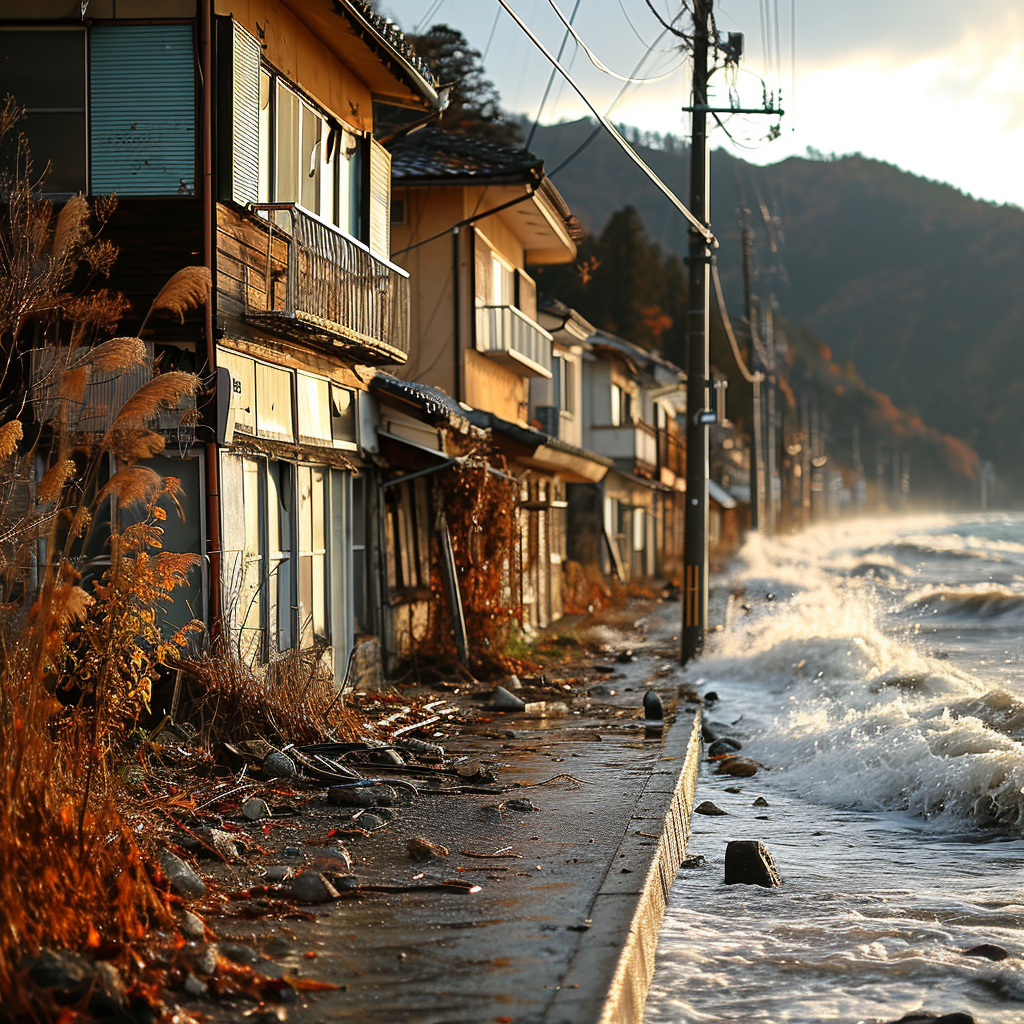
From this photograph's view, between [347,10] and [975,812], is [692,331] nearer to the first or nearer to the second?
[347,10]

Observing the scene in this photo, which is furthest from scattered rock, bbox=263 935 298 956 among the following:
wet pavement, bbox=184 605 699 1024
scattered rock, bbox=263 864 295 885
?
scattered rock, bbox=263 864 295 885

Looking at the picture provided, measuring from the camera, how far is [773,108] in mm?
19094

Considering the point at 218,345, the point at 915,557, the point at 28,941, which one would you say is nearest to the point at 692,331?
the point at 218,345

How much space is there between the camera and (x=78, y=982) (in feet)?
13.0

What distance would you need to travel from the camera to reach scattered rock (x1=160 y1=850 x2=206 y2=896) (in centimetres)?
531

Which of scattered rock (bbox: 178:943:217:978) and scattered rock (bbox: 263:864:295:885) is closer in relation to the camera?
scattered rock (bbox: 178:943:217:978)

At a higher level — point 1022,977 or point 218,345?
point 218,345

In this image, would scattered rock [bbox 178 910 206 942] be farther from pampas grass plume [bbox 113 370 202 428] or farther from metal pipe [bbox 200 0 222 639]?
metal pipe [bbox 200 0 222 639]

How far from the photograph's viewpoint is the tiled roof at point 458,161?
58.1ft

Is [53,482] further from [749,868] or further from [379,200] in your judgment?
[379,200]

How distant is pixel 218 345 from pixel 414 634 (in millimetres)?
6781

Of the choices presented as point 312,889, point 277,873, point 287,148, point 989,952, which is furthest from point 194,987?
point 287,148

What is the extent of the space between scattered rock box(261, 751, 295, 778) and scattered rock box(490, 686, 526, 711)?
483 centimetres

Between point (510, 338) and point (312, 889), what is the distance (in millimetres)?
15162
